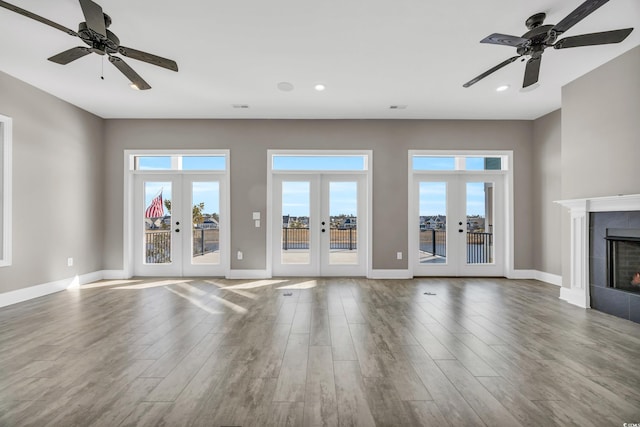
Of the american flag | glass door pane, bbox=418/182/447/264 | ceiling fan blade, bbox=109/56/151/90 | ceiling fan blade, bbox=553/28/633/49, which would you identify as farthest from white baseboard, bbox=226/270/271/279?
ceiling fan blade, bbox=553/28/633/49

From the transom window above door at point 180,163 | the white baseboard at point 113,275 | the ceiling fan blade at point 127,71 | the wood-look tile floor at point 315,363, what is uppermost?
the ceiling fan blade at point 127,71

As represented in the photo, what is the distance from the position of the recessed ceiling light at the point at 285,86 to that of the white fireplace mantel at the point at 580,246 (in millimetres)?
4151

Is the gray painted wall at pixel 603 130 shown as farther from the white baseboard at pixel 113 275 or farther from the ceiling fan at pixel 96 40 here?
the white baseboard at pixel 113 275

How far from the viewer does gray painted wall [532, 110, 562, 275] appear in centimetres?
541

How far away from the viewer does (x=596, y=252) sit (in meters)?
4.01

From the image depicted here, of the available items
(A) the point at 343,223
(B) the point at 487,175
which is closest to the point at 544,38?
(B) the point at 487,175

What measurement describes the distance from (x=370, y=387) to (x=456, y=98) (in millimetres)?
4510

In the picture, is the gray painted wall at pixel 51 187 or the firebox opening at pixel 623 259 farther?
the gray painted wall at pixel 51 187

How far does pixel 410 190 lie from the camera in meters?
5.97

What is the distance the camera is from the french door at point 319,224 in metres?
6.10

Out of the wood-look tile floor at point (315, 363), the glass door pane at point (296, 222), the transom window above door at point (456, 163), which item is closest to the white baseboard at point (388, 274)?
the glass door pane at point (296, 222)

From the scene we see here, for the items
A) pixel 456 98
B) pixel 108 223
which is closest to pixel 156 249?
pixel 108 223

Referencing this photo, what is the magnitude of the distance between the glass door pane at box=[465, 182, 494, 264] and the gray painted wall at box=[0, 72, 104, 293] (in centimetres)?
698

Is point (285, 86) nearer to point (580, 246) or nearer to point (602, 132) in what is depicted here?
point (602, 132)
